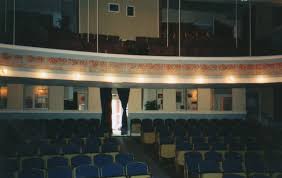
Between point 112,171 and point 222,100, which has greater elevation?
point 222,100

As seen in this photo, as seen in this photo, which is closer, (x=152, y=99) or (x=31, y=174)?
(x=31, y=174)

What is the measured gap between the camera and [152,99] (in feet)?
58.0

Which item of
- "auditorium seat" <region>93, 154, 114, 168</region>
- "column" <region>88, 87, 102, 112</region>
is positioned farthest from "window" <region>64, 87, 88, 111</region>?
"auditorium seat" <region>93, 154, 114, 168</region>

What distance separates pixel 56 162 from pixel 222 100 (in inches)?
475

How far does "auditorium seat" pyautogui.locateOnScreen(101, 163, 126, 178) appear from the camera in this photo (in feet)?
24.3

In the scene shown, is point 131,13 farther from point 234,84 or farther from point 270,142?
point 270,142

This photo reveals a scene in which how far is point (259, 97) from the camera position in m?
17.3

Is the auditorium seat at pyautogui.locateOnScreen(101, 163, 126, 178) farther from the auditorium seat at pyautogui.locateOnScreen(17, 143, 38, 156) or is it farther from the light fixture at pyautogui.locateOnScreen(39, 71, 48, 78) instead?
the light fixture at pyautogui.locateOnScreen(39, 71, 48, 78)

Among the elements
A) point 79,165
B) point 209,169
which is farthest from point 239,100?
point 79,165

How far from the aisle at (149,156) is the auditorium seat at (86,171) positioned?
2473 millimetres

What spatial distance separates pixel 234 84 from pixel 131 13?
5.91 m

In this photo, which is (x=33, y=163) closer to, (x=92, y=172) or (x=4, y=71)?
(x=92, y=172)

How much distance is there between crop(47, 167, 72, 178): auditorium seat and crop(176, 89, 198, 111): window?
11.3 m

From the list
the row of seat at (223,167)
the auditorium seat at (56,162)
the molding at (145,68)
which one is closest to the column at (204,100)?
the molding at (145,68)
